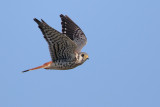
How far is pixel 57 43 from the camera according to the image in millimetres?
9500

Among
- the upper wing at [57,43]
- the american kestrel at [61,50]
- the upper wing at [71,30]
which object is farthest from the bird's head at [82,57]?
the upper wing at [71,30]

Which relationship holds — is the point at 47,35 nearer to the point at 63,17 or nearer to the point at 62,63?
the point at 62,63

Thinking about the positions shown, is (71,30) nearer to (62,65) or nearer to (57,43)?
(62,65)

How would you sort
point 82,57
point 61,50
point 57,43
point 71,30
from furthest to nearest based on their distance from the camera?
1. point 71,30
2. point 82,57
3. point 61,50
4. point 57,43

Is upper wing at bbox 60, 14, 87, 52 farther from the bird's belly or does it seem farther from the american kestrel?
the bird's belly

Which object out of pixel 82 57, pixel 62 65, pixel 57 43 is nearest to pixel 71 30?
pixel 82 57

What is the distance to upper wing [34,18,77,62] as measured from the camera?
8875 millimetres

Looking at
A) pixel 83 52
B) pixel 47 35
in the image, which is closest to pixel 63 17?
pixel 83 52

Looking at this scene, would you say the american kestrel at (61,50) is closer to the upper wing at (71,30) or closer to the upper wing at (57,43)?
the upper wing at (57,43)

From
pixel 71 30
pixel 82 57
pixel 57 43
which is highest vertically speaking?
pixel 71 30

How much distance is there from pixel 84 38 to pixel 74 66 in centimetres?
154

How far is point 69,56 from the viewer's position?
10.2 m

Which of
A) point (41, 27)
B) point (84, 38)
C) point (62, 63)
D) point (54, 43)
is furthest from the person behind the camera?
point (84, 38)

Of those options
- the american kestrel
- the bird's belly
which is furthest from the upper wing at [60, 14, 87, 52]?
the bird's belly
